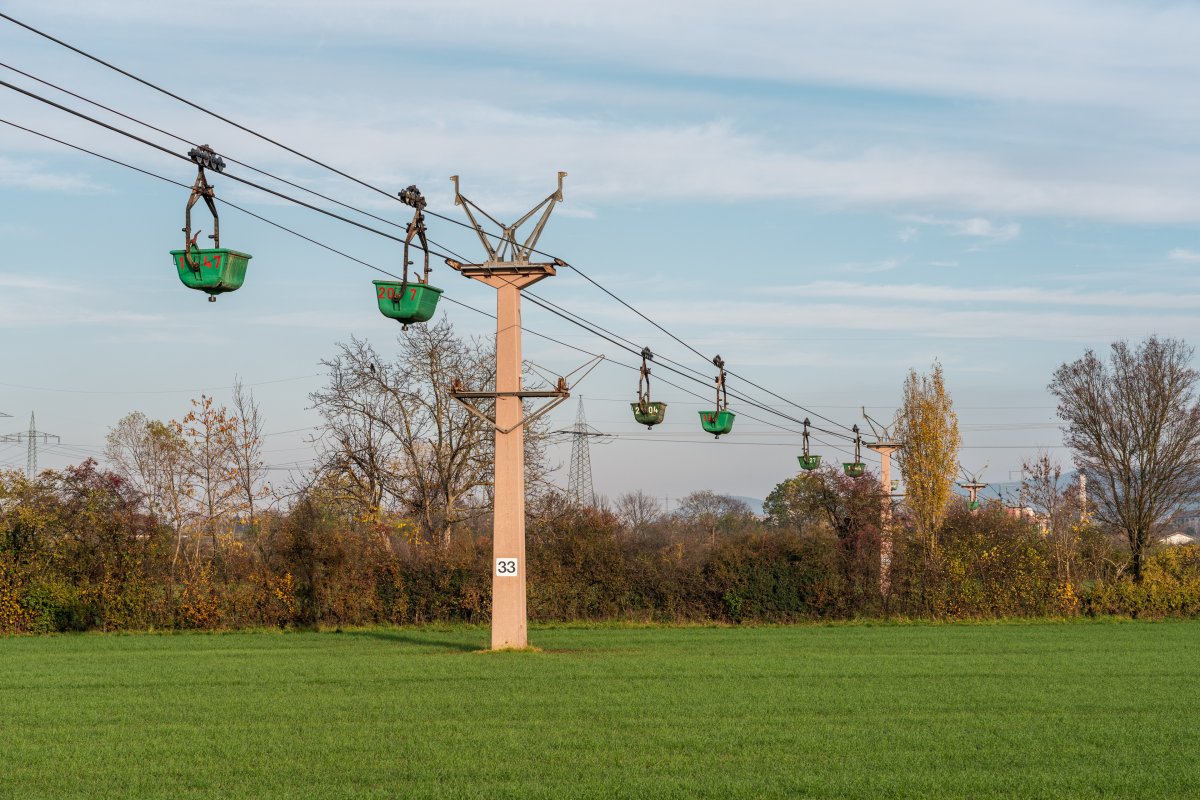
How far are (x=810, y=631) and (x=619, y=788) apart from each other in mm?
22229

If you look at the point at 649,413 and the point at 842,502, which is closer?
the point at 649,413

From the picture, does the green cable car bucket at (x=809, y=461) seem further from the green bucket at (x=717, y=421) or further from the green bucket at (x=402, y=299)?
the green bucket at (x=402, y=299)

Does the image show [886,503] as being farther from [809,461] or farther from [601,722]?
[601,722]

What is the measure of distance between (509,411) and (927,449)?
20.9 m

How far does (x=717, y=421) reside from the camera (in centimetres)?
2727

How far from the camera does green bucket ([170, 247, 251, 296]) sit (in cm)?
1234

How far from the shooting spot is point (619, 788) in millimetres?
11945

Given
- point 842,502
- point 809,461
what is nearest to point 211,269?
point 809,461

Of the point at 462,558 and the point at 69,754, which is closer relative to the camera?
the point at 69,754

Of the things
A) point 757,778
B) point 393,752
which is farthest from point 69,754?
point 757,778

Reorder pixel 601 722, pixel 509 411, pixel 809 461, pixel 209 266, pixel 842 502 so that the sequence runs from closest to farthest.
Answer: pixel 209 266 < pixel 601 722 < pixel 509 411 < pixel 809 461 < pixel 842 502

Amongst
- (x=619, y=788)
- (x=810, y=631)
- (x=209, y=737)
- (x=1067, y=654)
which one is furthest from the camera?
(x=810, y=631)

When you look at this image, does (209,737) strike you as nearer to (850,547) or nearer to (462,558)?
(462,558)

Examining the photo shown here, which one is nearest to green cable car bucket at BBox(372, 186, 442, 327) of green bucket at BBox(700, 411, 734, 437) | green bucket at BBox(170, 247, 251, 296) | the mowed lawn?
green bucket at BBox(170, 247, 251, 296)
